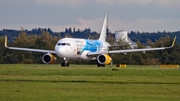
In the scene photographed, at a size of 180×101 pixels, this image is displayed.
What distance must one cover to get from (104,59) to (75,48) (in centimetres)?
379

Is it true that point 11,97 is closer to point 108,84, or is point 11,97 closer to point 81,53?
point 108,84

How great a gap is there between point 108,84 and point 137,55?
6548cm

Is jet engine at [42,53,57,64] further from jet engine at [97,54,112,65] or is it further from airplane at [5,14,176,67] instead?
jet engine at [97,54,112,65]

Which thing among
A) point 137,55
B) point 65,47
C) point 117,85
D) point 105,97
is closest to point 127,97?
point 105,97

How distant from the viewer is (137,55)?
102 m

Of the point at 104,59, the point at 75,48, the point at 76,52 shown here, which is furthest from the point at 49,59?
the point at 104,59

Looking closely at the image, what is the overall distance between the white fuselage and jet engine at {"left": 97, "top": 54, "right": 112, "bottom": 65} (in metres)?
2.65

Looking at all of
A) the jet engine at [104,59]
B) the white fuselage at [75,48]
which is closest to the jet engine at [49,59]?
the white fuselage at [75,48]

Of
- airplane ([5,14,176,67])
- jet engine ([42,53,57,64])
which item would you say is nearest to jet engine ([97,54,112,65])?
airplane ([5,14,176,67])

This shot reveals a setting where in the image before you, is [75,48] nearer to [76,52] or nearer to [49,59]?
[76,52]

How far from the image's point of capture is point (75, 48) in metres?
79.1

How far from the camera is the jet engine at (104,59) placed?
78.5 m

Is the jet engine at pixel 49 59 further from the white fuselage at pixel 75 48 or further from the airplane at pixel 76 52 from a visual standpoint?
the white fuselage at pixel 75 48

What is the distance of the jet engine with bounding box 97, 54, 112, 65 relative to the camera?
258ft
